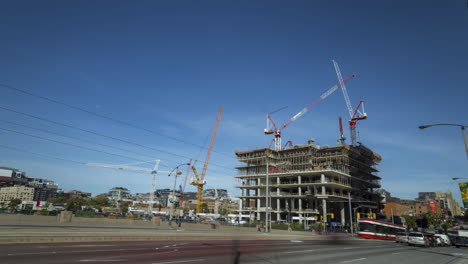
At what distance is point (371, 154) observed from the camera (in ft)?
443

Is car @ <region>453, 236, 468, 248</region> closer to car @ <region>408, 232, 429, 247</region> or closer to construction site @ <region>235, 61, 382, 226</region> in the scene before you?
car @ <region>408, 232, 429, 247</region>

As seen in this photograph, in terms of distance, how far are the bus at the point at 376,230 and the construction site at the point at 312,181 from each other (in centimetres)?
4640

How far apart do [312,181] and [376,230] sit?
2384 inches

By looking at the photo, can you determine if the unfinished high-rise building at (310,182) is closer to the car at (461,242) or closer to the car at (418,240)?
the car at (461,242)

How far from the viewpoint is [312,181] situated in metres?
109

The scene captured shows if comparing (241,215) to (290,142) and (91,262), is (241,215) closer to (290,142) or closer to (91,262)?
(290,142)

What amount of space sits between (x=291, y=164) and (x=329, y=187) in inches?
804

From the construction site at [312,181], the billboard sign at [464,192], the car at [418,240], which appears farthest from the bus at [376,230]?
the construction site at [312,181]

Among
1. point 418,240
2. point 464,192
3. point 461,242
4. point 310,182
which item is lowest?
point 461,242

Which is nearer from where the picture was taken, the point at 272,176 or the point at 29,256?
the point at 29,256

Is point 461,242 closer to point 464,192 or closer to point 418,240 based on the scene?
point 418,240

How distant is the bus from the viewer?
4881cm

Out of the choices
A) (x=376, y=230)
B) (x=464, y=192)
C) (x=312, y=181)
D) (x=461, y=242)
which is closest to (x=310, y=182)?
(x=312, y=181)

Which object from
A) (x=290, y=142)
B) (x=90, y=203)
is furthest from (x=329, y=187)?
(x=90, y=203)
